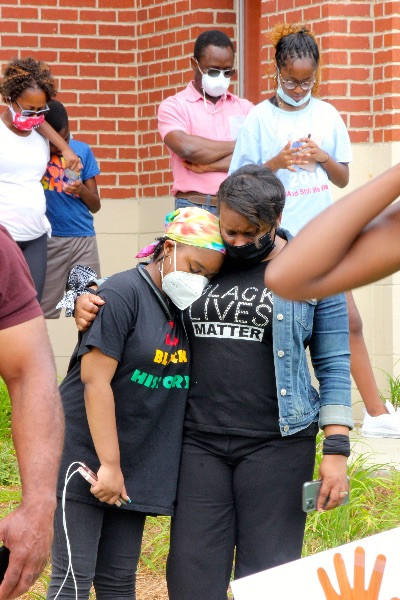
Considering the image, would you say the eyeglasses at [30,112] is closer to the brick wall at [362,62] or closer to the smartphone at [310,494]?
the brick wall at [362,62]

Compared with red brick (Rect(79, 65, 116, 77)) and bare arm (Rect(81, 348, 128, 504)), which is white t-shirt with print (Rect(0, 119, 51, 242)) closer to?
red brick (Rect(79, 65, 116, 77))

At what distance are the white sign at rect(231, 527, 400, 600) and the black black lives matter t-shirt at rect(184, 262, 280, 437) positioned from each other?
66 centimetres

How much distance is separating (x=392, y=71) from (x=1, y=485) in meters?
3.56

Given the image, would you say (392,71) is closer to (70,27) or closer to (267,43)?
(267,43)

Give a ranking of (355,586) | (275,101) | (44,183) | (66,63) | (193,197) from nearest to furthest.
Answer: (355,586) → (275,101) → (193,197) → (44,183) → (66,63)

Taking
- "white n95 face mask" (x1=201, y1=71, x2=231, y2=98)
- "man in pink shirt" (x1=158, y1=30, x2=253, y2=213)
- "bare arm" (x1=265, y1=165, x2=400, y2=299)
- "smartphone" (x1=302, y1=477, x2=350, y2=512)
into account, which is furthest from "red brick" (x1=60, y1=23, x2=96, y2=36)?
"bare arm" (x1=265, y1=165, x2=400, y2=299)

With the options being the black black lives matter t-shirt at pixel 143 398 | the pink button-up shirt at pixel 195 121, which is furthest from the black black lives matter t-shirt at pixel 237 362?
the pink button-up shirt at pixel 195 121

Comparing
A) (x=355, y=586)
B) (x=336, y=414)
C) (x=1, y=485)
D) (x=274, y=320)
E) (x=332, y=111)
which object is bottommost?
(x=1, y=485)

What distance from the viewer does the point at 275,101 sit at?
6777mm

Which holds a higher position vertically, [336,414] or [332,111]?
[332,111]

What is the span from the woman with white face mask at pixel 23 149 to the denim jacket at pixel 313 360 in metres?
3.62

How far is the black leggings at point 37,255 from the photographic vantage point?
7.96 m

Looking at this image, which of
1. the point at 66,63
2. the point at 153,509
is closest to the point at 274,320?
the point at 153,509

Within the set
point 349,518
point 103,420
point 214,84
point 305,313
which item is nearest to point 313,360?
point 305,313
